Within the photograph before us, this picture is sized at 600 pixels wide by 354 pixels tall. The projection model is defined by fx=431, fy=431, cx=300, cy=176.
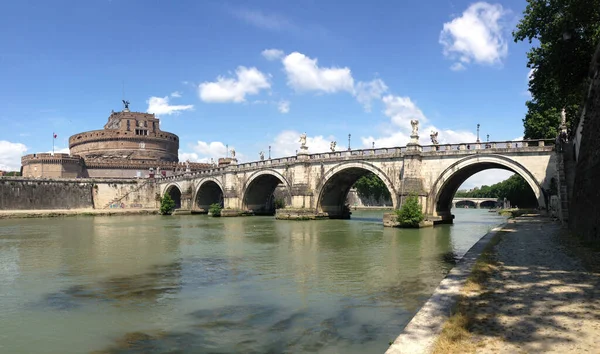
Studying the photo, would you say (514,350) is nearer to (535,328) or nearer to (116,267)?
(535,328)

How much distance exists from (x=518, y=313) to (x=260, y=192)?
4966 centimetres

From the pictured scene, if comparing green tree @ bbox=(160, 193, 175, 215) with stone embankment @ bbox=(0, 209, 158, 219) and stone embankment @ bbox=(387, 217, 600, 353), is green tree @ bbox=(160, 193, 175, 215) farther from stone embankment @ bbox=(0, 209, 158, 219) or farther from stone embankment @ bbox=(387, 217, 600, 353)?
stone embankment @ bbox=(387, 217, 600, 353)

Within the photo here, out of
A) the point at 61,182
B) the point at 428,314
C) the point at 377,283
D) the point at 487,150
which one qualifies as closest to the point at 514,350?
the point at 428,314

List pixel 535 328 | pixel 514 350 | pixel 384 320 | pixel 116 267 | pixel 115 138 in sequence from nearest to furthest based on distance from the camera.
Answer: pixel 514 350
pixel 535 328
pixel 384 320
pixel 116 267
pixel 115 138

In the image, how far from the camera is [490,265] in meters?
10.4

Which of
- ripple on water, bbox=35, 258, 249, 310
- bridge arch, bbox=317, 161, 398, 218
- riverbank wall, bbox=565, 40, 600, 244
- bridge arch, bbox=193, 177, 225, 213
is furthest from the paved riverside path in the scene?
bridge arch, bbox=193, 177, 225, 213

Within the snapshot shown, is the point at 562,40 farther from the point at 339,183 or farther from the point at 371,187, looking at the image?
the point at 371,187

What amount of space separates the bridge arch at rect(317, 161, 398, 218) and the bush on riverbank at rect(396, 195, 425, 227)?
402 cm

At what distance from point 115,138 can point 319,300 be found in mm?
83292

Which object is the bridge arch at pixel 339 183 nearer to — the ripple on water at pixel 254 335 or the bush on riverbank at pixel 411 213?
the bush on riverbank at pixel 411 213

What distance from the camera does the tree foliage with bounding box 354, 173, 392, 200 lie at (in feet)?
301

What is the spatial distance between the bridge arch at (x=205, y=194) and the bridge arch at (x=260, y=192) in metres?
7.63

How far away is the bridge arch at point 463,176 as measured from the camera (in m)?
30.0

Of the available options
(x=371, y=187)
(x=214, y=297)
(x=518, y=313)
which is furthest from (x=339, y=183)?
(x=371, y=187)
